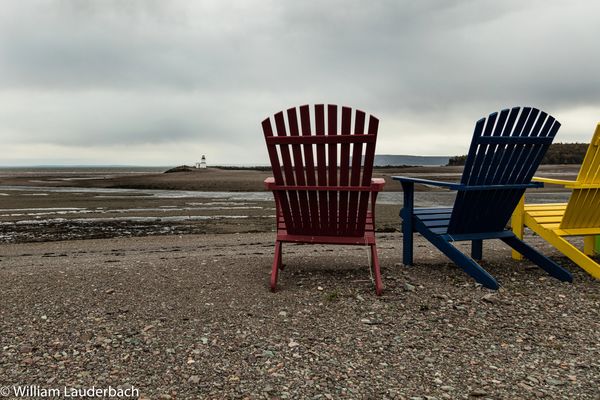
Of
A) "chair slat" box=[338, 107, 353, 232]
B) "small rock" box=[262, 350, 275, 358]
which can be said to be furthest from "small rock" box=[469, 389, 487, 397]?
"chair slat" box=[338, 107, 353, 232]

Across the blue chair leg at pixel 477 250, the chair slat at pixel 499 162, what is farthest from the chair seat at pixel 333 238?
the blue chair leg at pixel 477 250

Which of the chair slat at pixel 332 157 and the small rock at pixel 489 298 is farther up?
the chair slat at pixel 332 157

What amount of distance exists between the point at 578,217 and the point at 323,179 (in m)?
3.09

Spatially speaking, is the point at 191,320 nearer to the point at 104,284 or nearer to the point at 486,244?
the point at 104,284

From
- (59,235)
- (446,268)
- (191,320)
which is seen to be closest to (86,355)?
(191,320)

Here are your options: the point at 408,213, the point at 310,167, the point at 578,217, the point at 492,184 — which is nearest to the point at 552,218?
the point at 578,217

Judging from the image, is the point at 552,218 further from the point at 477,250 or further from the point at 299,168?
the point at 299,168

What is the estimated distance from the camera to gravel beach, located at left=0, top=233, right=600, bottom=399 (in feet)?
8.86

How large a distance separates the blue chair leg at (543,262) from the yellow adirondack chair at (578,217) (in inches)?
10.1

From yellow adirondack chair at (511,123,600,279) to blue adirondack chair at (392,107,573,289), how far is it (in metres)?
0.32

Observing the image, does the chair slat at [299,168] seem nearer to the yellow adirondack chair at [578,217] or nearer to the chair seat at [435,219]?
the chair seat at [435,219]

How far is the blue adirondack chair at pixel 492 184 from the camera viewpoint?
171 inches

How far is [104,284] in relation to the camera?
4477 millimetres

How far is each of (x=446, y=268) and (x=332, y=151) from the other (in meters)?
2.14
